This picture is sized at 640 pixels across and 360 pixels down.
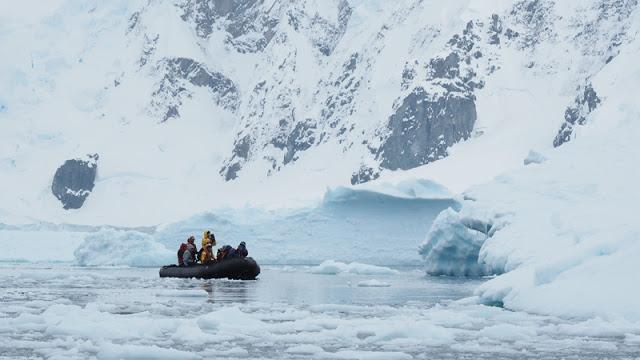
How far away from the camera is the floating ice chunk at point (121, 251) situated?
195ft

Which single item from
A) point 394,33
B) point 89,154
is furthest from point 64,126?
point 394,33

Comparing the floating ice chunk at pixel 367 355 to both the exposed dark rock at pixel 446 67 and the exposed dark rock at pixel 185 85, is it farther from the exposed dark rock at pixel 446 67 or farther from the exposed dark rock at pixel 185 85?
the exposed dark rock at pixel 185 85

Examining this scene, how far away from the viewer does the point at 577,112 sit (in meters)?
105

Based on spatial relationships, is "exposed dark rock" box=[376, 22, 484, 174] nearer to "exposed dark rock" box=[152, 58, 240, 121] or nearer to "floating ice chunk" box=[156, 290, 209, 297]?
"exposed dark rock" box=[152, 58, 240, 121]

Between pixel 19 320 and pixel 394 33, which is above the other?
pixel 394 33

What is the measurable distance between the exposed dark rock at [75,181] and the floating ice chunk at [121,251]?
7985 cm

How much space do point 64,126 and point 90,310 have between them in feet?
421

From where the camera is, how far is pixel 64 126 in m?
145

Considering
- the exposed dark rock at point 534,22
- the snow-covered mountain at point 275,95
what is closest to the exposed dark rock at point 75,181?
the snow-covered mountain at point 275,95

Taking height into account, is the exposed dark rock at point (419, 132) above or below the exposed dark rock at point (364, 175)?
above

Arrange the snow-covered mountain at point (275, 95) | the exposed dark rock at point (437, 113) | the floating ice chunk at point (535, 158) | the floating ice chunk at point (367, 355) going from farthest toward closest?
the exposed dark rock at point (437, 113)
the snow-covered mountain at point (275, 95)
the floating ice chunk at point (535, 158)
the floating ice chunk at point (367, 355)

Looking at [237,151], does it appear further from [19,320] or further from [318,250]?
[19,320]

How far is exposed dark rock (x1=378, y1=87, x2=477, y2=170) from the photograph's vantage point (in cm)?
12125

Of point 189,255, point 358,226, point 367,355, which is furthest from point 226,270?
point 367,355
